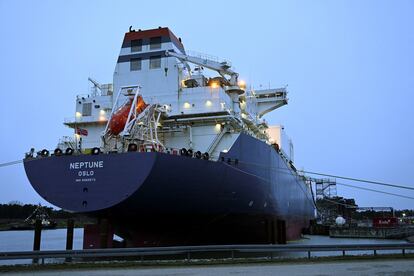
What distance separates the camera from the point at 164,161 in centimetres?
1888

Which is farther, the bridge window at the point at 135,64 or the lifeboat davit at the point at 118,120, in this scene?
the bridge window at the point at 135,64

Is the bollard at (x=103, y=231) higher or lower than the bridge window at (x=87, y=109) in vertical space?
lower

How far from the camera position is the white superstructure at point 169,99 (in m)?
24.3

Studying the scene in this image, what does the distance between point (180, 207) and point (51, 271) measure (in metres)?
9.06

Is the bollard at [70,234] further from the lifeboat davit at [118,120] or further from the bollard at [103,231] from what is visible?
the lifeboat davit at [118,120]

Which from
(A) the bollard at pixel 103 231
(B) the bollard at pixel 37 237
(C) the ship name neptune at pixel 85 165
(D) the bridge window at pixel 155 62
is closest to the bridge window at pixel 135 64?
(D) the bridge window at pixel 155 62

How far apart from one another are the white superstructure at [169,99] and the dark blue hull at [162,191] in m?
1.77

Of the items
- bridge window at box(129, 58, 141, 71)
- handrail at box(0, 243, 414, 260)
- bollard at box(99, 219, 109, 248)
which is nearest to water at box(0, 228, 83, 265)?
bollard at box(99, 219, 109, 248)

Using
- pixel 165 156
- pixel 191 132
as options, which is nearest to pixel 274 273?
pixel 165 156

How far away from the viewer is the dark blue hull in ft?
61.2

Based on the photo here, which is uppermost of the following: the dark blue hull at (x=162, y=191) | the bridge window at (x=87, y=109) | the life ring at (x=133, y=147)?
the bridge window at (x=87, y=109)

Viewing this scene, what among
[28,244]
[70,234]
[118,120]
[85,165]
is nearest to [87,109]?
[118,120]

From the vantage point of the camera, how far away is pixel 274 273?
34.1ft

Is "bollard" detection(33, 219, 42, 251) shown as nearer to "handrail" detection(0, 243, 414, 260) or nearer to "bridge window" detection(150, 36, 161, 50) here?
"handrail" detection(0, 243, 414, 260)
